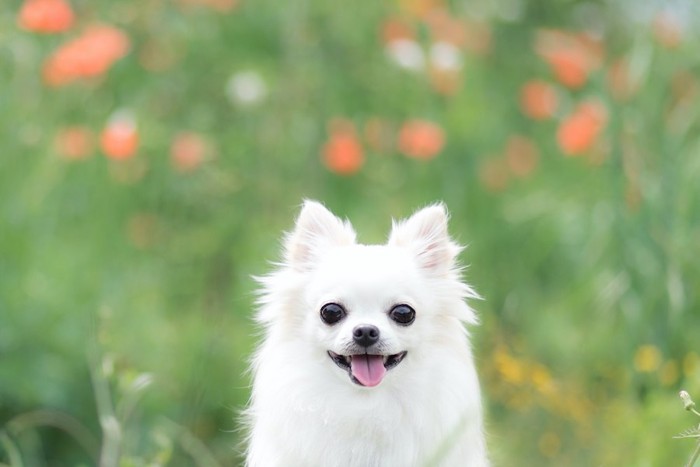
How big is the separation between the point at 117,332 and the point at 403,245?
253cm

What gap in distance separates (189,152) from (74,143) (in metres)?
0.63

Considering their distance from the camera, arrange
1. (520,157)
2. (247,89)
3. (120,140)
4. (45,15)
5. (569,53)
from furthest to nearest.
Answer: (520,157)
(569,53)
(247,89)
(45,15)
(120,140)

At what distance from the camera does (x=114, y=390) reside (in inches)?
213

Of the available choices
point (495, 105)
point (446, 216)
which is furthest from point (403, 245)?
point (495, 105)

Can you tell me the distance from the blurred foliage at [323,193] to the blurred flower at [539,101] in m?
0.03

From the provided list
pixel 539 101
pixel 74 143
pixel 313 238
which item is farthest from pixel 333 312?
pixel 539 101

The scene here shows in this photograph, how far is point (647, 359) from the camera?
4.92 meters


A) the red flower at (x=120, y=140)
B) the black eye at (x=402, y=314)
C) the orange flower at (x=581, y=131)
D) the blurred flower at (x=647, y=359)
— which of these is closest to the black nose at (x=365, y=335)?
the black eye at (x=402, y=314)

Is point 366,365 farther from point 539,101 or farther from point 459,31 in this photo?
point 459,31

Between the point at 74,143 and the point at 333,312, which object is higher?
the point at 74,143

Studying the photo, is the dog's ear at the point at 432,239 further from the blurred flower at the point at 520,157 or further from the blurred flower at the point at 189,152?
the blurred flower at the point at 520,157

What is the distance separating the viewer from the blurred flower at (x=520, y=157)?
7449mm

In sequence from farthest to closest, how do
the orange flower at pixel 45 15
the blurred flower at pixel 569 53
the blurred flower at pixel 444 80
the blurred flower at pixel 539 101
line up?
the blurred flower at pixel 539 101 < the blurred flower at pixel 569 53 < the blurred flower at pixel 444 80 < the orange flower at pixel 45 15

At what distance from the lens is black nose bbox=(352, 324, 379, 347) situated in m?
2.85
